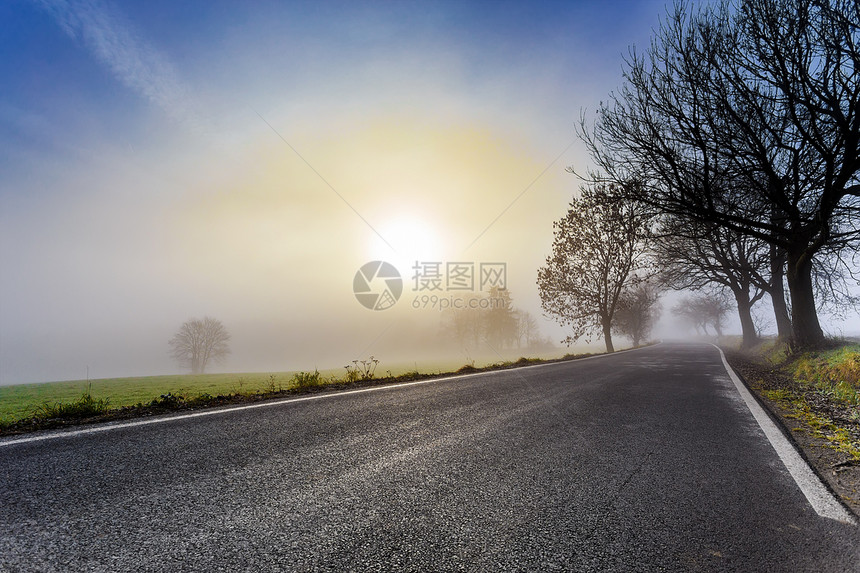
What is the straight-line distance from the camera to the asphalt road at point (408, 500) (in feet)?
5.36

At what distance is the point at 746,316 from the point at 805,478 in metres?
30.3

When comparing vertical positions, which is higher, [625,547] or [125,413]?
[125,413]

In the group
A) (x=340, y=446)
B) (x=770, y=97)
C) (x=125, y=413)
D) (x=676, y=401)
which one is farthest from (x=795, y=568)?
(x=770, y=97)

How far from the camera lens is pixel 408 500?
217 cm

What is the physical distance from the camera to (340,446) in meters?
3.20

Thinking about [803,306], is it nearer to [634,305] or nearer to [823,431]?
[823,431]

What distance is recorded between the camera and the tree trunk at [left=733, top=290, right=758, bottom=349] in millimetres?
23869

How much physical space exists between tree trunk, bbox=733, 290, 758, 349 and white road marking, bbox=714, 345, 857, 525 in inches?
963

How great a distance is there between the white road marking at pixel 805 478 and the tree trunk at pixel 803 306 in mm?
10611

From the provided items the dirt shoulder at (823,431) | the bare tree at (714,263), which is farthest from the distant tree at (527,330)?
the dirt shoulder at (823,431)

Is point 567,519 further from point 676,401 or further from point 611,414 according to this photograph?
point 676,401

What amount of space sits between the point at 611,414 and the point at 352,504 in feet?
12.3

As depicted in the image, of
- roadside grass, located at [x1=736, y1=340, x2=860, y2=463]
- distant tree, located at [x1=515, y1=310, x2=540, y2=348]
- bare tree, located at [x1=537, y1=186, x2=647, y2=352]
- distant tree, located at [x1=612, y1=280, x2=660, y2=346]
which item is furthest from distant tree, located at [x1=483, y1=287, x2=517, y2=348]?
roadside grass, located at [x1=736, y1=340, x2=860, y2=463]

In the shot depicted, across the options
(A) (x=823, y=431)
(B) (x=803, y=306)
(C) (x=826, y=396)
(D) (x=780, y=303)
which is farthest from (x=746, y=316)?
(A) (x=823, y=431)
